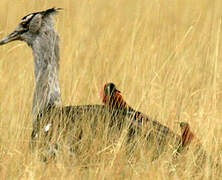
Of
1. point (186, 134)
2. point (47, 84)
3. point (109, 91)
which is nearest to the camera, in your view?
point (186, 134)

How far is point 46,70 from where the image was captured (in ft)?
18.4

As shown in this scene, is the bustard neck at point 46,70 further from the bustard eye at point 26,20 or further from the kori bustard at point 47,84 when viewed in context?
the bustard eye at point 26,20

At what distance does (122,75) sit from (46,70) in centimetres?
150

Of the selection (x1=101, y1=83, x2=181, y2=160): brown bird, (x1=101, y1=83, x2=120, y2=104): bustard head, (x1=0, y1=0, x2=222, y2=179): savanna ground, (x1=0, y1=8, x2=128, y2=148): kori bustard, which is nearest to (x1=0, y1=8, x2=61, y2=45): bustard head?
(x1=0, y1=8, x2=128, y2=148): kori bustard

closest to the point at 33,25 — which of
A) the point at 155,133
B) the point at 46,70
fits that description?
the point at 46,70

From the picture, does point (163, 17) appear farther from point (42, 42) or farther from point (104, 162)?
point (104, 162)

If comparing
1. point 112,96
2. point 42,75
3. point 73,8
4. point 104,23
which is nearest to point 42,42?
point 42,75

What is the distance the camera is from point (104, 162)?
4457mm

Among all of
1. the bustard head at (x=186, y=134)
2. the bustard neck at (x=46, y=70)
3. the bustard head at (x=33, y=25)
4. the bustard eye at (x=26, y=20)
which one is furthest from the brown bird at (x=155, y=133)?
the bustard eye at (x=26, y=20)

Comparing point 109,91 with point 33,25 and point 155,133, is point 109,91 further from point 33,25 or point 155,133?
point 33,25

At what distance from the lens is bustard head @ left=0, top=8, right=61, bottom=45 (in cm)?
578

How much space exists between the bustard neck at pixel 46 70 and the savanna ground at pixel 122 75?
233 millimetres

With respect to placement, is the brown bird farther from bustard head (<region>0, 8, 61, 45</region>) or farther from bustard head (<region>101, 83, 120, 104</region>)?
bustard head (<region>0, 8, 61, 45</region>)

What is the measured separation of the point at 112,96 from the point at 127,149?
2.61 feet
